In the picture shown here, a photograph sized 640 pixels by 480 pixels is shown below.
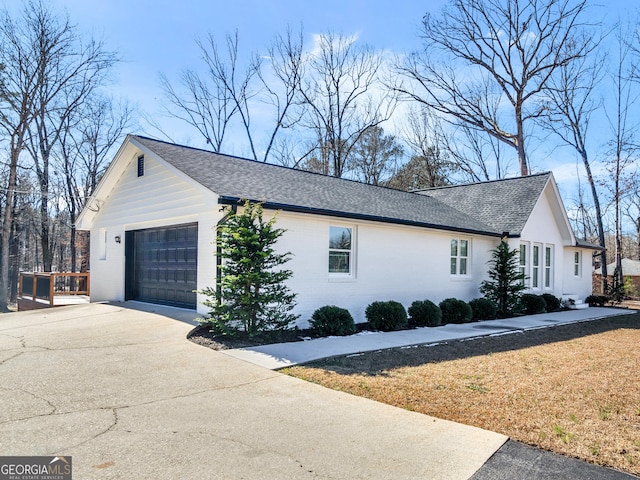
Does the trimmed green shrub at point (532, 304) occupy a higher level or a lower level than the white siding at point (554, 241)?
lower

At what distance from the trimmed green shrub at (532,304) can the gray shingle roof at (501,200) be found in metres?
2.30

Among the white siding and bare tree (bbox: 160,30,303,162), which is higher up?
bare tree (bbox: 160,30,303,162)

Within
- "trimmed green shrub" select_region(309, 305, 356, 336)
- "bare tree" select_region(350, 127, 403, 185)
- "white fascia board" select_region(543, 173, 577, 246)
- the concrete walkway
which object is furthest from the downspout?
"bare tree" select_region(350, 127, 403, 185)

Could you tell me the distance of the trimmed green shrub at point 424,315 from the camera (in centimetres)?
1162

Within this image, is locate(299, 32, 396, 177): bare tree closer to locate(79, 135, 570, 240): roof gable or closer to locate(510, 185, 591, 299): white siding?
locate(79, 135, 570, 240): roof gable

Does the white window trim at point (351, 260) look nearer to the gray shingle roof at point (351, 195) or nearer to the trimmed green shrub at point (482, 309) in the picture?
the gray shingle roof at point (351, 195)

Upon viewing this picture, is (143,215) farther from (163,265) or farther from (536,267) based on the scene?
(536,267)

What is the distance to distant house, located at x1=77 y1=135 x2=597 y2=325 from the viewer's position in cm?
1022

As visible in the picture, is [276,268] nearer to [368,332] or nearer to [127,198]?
[368,332]

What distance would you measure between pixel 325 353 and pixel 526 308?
1068cm

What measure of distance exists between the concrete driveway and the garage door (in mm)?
4165

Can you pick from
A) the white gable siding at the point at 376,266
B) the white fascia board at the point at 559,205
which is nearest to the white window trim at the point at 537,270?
the white fascia board at the point at 559,205

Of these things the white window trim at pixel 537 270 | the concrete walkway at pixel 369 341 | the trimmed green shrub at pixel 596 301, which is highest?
the white window trim at pixel 537 270

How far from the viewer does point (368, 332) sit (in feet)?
34.1
